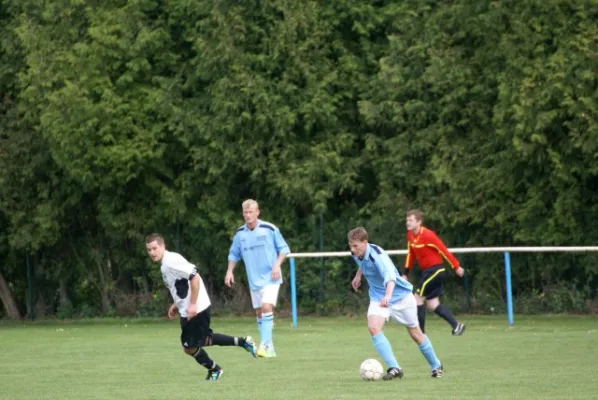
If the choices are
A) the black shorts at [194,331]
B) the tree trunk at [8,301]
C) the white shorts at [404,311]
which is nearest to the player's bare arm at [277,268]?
the black shorts at [194,331]

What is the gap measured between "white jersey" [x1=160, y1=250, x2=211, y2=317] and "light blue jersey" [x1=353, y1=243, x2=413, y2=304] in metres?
1.74

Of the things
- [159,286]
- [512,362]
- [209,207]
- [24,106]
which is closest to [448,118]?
[209,207]

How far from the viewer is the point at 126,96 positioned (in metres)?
28.3

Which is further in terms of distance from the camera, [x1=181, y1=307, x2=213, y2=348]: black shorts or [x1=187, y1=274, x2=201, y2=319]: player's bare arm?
[x1=181, y1=307, x2=213, y2=348]: black shorts

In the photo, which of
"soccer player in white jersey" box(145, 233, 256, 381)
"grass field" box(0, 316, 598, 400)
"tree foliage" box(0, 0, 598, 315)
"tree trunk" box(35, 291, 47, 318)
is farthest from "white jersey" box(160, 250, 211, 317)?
"tree trunk" box(35, 291, 47, 318)

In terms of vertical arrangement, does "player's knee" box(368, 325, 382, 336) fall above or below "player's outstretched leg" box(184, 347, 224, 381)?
above

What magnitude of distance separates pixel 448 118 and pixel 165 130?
21.4 feet

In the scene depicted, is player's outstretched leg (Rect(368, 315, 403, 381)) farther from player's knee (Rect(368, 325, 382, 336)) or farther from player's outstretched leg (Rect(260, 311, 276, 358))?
player's outstretched leg (Rect(260, 311, 276, 358))

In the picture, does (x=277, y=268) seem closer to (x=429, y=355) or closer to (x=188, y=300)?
(x=188, y=300)

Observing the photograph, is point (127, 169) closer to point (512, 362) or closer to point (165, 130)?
point (165, 130)

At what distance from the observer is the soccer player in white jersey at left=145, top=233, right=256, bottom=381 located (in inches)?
517

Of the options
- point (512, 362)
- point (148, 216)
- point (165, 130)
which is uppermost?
point (165, 130)

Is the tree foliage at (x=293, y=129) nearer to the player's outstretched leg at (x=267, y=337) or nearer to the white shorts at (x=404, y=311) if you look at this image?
the player's outstretched leg at (x=267, y=337)

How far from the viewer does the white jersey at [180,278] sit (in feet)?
43.2
